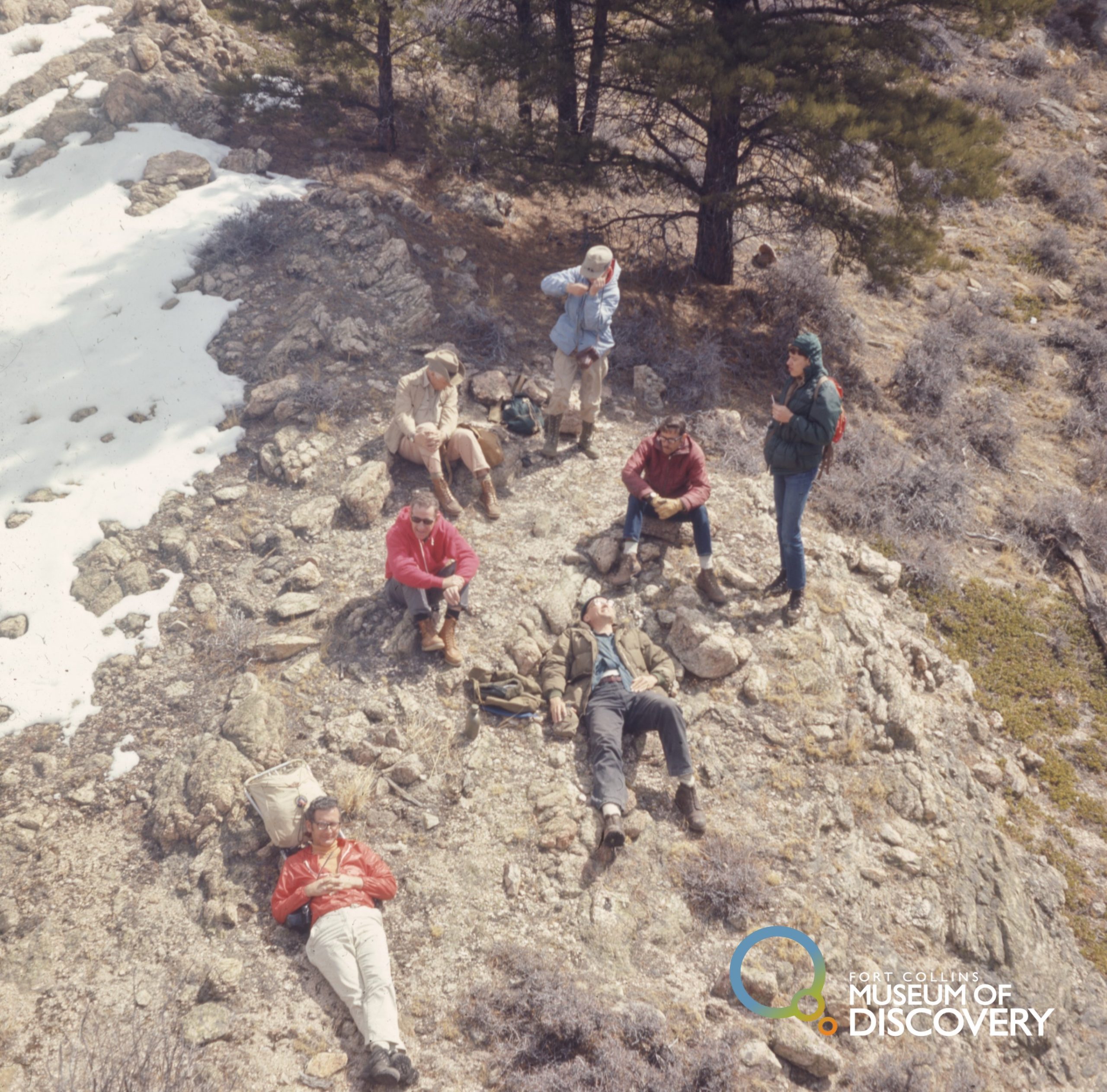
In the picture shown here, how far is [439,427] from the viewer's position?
766 cm

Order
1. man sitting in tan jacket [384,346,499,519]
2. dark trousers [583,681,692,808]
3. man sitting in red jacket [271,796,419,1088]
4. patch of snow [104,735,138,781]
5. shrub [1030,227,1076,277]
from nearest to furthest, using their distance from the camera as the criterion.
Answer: man sitting in red jacket [271,796,419,1088] → dark trousers [583,681,692,808] → patch of snow [104,735,138,781] → man sitting in tan jacket [384,346,499,519] → shrub [1030,227,1076,277]

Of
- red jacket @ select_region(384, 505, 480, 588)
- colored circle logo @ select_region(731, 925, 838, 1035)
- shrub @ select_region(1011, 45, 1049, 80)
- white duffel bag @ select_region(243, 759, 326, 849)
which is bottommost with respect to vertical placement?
→ colored circle logo @ select_region(731, 925, 838, 1035)

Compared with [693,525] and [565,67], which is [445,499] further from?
[565,67]

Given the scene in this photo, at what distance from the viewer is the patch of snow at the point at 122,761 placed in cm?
580

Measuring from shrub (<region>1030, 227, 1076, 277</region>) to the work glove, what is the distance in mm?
11451

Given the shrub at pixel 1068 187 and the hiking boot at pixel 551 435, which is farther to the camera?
the shrub at pixel 1068 187

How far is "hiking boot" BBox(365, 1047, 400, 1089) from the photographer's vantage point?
435 centimetres

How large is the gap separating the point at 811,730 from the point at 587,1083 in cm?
338

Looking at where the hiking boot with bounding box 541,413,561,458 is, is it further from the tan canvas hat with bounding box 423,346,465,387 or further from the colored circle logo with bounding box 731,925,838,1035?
the colored circle logo with bounding box 731,925,838,1035

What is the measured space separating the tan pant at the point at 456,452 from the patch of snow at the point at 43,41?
1007 cm

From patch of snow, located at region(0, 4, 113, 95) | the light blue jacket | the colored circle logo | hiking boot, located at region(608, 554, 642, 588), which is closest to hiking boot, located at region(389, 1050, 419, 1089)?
the colored circle logo

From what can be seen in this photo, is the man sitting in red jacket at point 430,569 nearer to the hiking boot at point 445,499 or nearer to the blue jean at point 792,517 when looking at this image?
the hiking boot at point 445,499

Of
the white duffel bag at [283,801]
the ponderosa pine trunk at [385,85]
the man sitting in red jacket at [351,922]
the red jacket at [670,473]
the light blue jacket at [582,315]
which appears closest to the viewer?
the man sitting in red jacket at [351,922]

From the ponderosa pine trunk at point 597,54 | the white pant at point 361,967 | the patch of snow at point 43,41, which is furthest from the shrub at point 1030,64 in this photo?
the white pant at point 361,967
